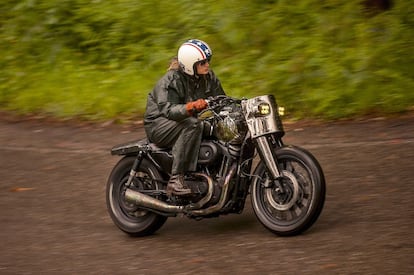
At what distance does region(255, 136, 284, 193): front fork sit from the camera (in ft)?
24.3

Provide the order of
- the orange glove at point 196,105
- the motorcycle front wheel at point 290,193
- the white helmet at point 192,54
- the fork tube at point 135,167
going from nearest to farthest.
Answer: the motorcycle front wheel at point 290,193 → the orange glove at point 196,105 → the white helmet at point 192,54 → the fork tube at point 135,167

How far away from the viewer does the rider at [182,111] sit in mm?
7797

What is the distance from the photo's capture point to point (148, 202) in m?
8.07

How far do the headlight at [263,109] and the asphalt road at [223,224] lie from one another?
1065 mm

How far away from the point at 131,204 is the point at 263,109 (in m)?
1.72

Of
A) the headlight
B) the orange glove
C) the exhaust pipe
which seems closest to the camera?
the headlight

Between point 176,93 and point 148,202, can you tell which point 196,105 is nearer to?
point 176,93

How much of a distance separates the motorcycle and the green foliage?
4151mm

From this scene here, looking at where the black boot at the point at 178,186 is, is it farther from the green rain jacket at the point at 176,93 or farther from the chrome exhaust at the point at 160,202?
the green rain jacket at the point at 176,93

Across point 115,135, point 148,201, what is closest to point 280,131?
point 148,201

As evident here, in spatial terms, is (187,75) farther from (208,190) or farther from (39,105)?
(39,105)

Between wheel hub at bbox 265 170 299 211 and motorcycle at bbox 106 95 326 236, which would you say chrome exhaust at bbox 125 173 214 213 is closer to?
motorcycle at bbox 106 95 326 236

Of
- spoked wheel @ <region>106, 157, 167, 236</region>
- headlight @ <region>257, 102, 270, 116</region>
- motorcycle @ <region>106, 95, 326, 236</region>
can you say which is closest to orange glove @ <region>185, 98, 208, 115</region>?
motorcycle @ <region>106, 95, 326, 236</region>

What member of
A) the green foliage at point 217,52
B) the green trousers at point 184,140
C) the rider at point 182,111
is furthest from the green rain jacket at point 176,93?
the green foliage at point 217,52
